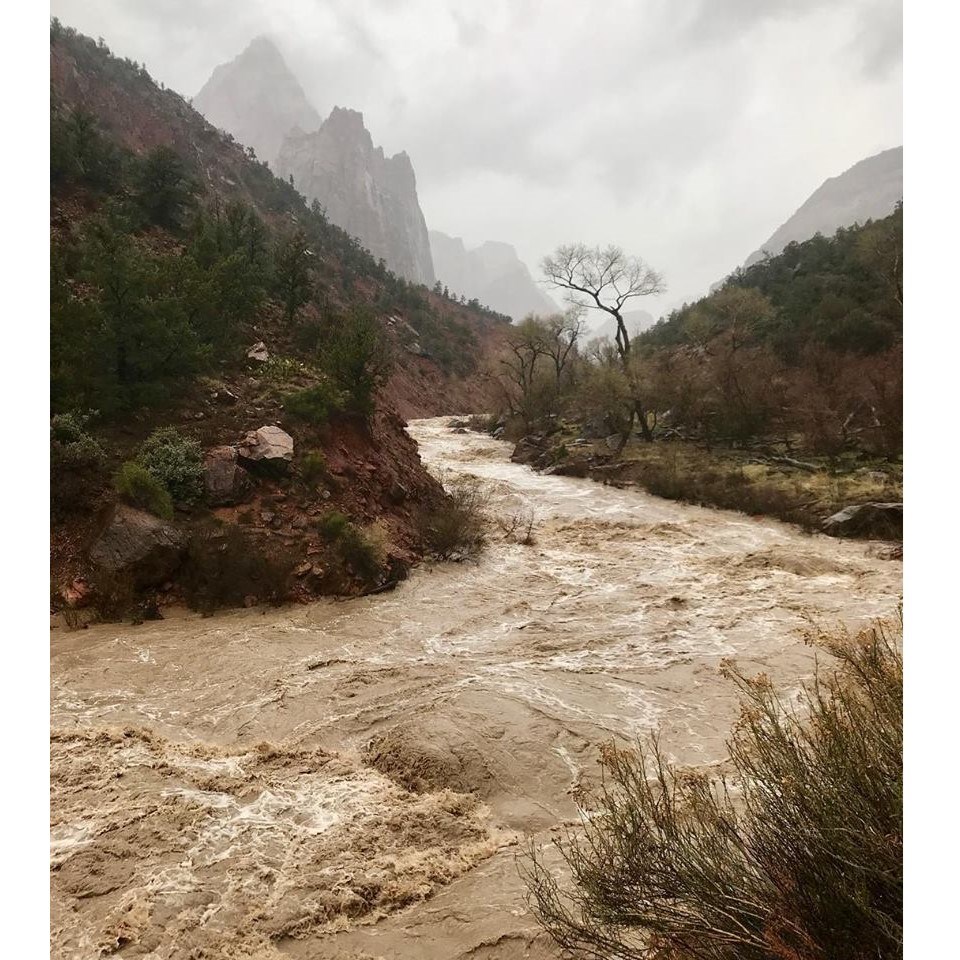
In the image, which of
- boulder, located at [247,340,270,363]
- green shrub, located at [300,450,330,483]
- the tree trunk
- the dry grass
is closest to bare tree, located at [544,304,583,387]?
the tree trunk

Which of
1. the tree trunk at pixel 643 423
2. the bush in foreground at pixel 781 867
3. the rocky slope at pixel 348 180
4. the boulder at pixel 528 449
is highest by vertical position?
the rocky slope at pixel 348 180

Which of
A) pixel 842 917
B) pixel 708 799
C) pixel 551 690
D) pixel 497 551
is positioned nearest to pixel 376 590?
pixel 497 551

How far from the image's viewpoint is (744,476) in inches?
643

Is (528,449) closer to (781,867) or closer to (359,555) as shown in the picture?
(359,555)

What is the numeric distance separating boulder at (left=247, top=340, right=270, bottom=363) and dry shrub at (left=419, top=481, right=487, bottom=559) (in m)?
5.60

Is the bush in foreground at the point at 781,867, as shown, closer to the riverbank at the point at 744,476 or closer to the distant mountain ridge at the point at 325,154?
the riverbank at the point at 744,476

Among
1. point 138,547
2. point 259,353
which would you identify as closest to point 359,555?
point 138,547

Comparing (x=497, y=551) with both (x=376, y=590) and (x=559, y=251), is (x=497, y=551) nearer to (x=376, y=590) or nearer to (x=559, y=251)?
(x=376, y=590)

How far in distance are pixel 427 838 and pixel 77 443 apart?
315 inches

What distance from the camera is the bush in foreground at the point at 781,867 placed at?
1975 millimetres

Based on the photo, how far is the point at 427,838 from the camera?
3.94 m

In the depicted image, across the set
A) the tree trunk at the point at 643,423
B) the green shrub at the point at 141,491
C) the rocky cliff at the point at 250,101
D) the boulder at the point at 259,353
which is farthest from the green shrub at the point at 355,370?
the rocky cliff at the point at 250,101

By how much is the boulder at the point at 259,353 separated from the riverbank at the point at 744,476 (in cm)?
1071
